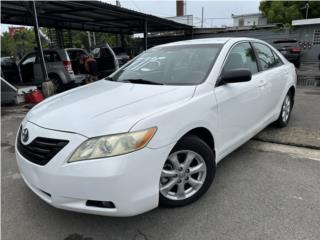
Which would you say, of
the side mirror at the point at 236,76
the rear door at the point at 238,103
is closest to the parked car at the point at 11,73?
the rear door at the point at 238,103

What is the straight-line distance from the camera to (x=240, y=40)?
137 inches

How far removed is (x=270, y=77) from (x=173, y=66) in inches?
60.3

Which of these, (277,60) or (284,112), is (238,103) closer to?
(277,60)

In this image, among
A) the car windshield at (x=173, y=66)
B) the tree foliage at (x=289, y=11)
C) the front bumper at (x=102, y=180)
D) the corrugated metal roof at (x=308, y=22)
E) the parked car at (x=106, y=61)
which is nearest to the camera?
the front bumper at (x=102, y=180)

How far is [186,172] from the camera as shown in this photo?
97.1 inches

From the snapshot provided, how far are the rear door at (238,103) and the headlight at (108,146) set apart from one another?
1.12 m

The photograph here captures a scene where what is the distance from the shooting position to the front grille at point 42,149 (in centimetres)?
202

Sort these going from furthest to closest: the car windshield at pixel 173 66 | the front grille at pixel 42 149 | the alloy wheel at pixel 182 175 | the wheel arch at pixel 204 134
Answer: the car windshield at pixel 173 66
the wheel arch at pixel 204 134
the alloy wheel at pixel 182 175
the front grille at pixel 42 149

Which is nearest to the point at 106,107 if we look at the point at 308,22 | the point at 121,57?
the point at 121,57

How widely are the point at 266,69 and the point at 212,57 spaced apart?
1262mm

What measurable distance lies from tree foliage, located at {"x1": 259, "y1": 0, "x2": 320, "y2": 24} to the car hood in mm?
30625

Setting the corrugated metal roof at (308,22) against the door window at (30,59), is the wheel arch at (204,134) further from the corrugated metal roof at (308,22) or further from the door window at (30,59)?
the corrugated metal roof at (308,22)

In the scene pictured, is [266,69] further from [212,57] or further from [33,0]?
[33,0]

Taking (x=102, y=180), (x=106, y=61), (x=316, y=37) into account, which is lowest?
(x=102, y=180)
